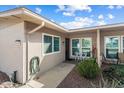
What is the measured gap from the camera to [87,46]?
11.0 metres

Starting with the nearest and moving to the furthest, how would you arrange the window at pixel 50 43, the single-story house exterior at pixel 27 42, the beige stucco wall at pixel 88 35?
the single-story house exterior at pixel 27 42 < the window at pixel 50 43 < the beige stucco wall at pixel 88 35

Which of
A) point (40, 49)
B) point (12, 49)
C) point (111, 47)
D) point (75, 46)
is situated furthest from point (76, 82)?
point (75, 46)

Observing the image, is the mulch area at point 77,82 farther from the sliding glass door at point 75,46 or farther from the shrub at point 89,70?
the sliding glass door at point 75,46

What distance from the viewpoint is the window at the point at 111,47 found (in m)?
9.45

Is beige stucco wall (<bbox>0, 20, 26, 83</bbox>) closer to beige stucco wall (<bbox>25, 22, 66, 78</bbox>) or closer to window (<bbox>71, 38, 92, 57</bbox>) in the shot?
beige stucco wall (<bbox>25, 22, 66, 78</bbox>)

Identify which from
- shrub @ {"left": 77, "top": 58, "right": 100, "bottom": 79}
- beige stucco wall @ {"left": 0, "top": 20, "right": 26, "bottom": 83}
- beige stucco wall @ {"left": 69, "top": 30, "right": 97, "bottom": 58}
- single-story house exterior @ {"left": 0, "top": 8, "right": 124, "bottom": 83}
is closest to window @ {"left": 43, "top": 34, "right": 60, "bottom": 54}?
single-story house exterior @ {"left": 0, "top": 8, "right": 124, "bottom": 83}

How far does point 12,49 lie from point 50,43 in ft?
9.38

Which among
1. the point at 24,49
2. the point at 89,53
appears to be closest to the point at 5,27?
the point at 24,49

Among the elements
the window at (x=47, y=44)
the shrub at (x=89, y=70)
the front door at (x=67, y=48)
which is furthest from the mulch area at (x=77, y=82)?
the front door at (x=67, y=48)

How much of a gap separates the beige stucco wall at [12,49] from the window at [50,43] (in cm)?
201

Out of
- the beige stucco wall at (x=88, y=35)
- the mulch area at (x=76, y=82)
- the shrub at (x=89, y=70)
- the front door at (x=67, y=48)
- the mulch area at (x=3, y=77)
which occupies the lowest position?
the mulch area at (x=76, y=82)

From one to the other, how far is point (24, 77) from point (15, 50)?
135 cm

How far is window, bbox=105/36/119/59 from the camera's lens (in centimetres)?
945

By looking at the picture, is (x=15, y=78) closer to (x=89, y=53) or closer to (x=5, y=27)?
(x=5, y=27)
